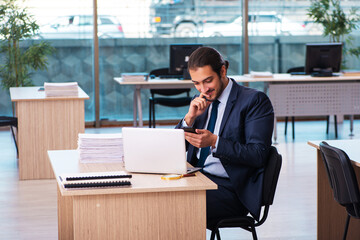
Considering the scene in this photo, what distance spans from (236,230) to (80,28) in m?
5.77

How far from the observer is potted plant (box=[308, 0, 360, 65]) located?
9.23 m

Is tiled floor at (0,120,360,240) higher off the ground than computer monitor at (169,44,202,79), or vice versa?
computer monitor at (169,44,202,79)

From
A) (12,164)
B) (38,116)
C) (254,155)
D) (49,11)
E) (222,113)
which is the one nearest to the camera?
(254,155)

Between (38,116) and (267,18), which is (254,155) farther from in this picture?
(267,18)

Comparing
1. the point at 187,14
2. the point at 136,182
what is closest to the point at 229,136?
the point at 136,182

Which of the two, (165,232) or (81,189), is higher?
(81,189)

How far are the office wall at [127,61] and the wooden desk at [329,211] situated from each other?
19.8 feet

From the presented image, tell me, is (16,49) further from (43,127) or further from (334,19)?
(334,19)

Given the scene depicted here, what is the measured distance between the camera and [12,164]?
257 inches

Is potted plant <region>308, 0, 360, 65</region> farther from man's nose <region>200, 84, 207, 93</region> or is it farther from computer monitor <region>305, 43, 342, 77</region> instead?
man's nose <region>200, 84, 207, 93</region>

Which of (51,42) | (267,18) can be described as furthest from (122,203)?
(267,18)

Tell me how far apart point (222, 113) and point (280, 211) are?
1892mm

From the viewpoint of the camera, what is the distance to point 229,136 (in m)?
2.88

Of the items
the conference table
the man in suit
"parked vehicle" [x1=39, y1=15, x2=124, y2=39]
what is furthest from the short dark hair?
"parked vehicle" [x1=39, y1=15, x2=124, y2=39]
